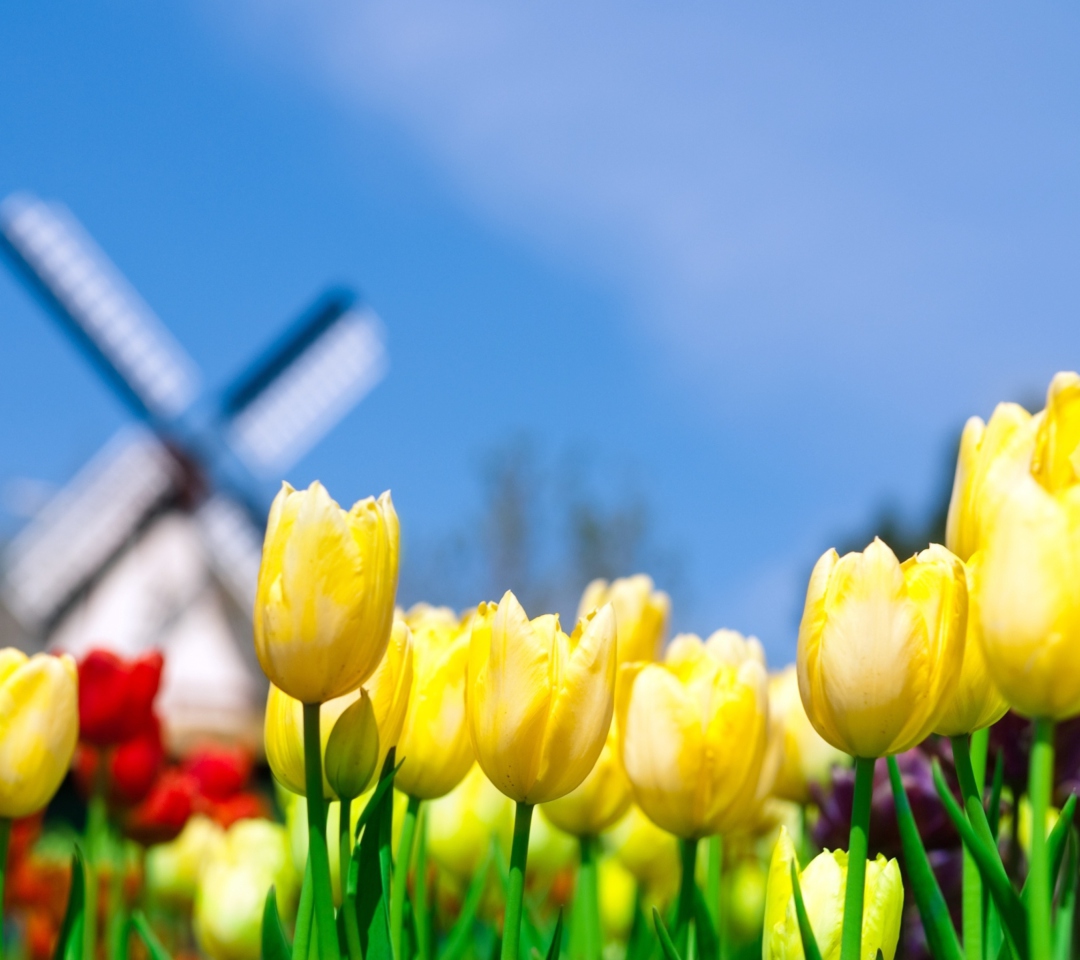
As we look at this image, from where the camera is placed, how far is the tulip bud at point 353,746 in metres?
1.05

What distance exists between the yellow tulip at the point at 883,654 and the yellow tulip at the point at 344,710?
368 mm

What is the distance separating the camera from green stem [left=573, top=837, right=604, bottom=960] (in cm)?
136

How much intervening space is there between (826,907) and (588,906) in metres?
0.40

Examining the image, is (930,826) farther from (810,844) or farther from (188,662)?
(188,662)

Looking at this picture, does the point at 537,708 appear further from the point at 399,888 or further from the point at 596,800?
the point at 596,800

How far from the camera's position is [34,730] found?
1214 millimetres

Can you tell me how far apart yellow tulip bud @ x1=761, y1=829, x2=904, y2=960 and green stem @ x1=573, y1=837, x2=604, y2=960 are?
344mm

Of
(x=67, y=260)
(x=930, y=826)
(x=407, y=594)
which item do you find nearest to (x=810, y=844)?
(x=930, y=826)

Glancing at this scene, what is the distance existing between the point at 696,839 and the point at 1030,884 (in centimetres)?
44

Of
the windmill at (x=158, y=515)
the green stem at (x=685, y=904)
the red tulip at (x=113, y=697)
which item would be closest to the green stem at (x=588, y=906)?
the green stem at (x=685, y=904)

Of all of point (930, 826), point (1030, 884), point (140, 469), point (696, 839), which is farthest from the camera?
point (140, 469)

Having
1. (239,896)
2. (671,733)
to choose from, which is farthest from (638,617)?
(239,896)

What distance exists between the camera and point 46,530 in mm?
18109

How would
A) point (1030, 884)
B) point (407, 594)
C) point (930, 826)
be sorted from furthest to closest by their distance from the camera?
1. point (407, 594)
2. point (930, 826)
3. point (1030, 884)
